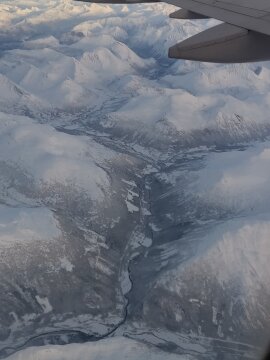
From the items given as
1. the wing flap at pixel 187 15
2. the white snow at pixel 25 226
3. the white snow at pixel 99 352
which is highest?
the wing flap at pixel 187 15

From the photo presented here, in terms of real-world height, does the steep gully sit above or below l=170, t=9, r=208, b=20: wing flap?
below

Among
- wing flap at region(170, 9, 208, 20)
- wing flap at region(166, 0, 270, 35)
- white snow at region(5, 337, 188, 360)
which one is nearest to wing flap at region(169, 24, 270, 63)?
wing flap at region(166, 0, 270, 35)

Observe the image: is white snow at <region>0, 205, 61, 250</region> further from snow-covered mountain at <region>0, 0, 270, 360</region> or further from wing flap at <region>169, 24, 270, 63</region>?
wing flap at <region>169, 24, 270, 63</region>

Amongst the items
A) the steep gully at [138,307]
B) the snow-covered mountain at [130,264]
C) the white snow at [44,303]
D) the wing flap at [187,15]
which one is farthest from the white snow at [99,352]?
the wing flap at [187,15]

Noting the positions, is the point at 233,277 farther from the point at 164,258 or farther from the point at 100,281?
the point at 100,281

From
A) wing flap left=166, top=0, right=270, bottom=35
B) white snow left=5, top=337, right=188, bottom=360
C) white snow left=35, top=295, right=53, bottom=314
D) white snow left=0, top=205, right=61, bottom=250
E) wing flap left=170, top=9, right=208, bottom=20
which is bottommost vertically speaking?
white snow left=35, top=295, right=53, bottom=314

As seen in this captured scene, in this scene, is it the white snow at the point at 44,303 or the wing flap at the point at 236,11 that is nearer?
the wing flap at the point at 236,11

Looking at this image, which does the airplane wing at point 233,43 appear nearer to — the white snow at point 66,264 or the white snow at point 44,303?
the white snow at point 44,303

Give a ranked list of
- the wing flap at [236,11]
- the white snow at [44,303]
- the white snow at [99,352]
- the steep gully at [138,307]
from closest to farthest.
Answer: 1. the wing flap at [236,11]
2. the white snow at [99,352]
3. the steep gully at [138,307]
4. the white snow at [44,303]

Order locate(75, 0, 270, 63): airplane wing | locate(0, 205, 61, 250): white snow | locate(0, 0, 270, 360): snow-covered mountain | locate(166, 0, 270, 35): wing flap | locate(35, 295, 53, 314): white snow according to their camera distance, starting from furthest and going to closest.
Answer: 1. locate(0, 205, 61, 250): white snow
2. locate(35, 295, 53, 314): white snow
3. locate(0, 0, 270, 360): snow-covered mountain
4. locate(166, 0, 270, 35): wing flap
5. locate(75, 0, 270, 63): airplane wing

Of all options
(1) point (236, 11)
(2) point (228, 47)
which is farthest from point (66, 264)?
(2) point (228, 47)

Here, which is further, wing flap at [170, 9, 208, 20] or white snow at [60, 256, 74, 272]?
white snow at [60, 256, 74, 272]

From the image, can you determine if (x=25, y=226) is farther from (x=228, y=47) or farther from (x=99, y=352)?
(x=228, y=47)
